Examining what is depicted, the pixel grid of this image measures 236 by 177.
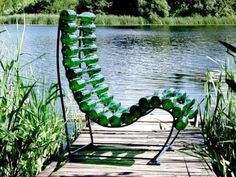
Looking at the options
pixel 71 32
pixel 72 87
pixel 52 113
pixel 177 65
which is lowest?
pixel 177 65

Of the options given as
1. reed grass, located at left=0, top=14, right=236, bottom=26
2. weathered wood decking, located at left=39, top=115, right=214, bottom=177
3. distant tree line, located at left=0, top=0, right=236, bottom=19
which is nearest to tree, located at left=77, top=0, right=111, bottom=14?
distant tree line, located at left=0, top=0, right=236, bottom=19

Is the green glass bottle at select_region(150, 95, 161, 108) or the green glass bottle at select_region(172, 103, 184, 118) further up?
the green glass bottle at select_region(150, 95, 161, 108)

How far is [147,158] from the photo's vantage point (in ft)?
11.6

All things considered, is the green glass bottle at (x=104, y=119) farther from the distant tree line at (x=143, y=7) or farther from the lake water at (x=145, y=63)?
the distant tree line at (x=143, y=7)

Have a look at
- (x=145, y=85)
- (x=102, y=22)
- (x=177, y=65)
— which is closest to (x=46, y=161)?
(x=145, y=85)

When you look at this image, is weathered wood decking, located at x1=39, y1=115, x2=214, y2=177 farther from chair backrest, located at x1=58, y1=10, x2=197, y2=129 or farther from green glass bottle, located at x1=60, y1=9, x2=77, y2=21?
green glass bottle, located at x1=60, y1=9, x2=77, y2=21

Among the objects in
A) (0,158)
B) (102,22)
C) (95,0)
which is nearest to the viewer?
(0,158)

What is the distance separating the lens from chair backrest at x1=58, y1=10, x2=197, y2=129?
11.1 ft

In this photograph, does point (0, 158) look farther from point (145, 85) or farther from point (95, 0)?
point (95, 0)

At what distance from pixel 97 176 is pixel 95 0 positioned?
36.9 m

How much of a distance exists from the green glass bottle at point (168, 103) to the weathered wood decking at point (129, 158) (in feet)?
0.43

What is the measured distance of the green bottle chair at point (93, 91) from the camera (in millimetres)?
3371

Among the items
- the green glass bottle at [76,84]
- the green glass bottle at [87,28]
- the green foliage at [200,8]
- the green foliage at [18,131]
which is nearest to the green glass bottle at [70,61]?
the green glass bottle at [76,84]

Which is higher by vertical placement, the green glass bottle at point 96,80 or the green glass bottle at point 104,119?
the green glass bottle at point 96,80
